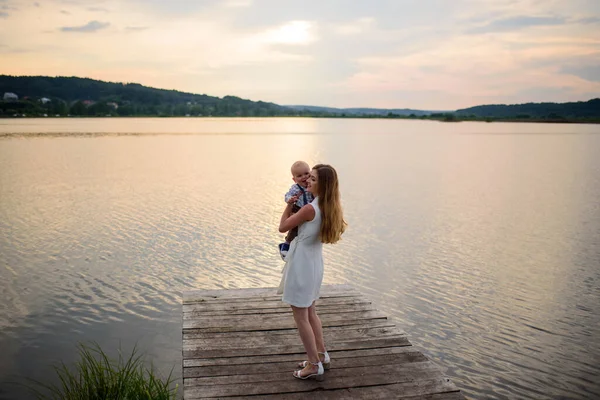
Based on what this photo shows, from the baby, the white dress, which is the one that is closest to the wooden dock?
the white dress

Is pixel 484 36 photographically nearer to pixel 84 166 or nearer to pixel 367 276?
pixel 84 166

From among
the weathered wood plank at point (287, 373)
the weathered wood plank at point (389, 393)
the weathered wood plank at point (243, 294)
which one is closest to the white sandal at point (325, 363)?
the weathered wood plank at point (287, 373)

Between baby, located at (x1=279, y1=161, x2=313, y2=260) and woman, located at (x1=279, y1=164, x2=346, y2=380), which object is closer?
woman, located at (x1=279, y1=164, x2=346, y2=380)

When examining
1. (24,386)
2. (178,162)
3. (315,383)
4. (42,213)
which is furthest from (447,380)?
(178,162)

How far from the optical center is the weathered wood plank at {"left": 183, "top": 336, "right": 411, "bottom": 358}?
4504 millimetres

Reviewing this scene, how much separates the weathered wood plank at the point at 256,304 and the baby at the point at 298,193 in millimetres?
1737

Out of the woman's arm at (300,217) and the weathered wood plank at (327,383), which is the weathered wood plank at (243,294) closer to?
the weathered wood plank at (327,383)

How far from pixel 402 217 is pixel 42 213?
9.97 m

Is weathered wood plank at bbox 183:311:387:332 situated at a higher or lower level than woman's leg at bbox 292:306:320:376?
lower

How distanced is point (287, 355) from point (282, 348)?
14 cm

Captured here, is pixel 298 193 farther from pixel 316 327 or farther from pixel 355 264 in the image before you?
pixel 355 264

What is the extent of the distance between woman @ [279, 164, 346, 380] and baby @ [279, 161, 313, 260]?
2.6 inches

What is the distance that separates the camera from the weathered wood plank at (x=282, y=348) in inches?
177

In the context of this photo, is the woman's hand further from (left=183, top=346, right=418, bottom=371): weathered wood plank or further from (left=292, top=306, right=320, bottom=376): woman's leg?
(left=183, top=346, right=418, bottom=371): weathered wood plank
